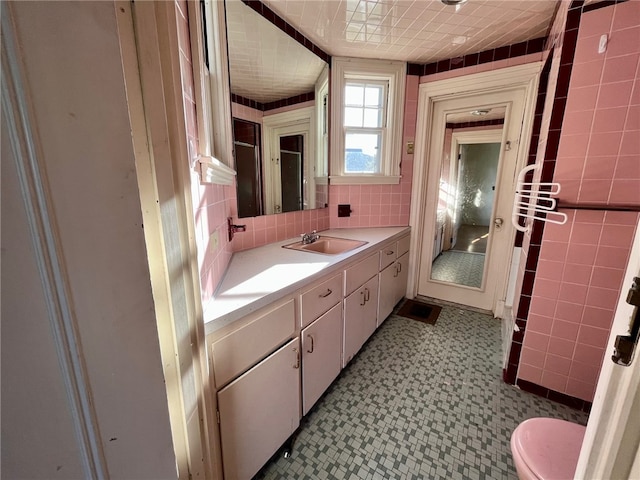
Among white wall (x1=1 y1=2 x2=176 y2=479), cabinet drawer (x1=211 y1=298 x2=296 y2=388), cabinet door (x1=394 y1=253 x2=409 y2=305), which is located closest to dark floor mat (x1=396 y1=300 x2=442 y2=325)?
cabinet door (x1=394 y1=253 x2=409 y2=305)

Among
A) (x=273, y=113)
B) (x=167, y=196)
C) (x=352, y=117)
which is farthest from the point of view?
(x=352, y=117)

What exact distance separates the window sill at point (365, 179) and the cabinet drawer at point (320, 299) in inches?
48.2

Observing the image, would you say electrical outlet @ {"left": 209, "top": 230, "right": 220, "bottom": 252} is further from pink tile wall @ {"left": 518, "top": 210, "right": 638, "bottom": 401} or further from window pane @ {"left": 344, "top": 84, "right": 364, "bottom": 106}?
window pane @ {"left": 344, "top": 84, "right": 364, "bottom": 106}

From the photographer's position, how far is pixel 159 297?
503 millimetres

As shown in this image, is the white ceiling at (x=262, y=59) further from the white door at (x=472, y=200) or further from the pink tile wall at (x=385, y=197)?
the white door at (x=472, y=200)

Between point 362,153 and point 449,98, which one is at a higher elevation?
point 449,98

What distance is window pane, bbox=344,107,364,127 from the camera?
238 cm

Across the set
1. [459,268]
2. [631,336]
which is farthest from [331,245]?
[631,336]

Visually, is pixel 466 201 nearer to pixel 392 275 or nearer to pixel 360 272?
pixel 392 275

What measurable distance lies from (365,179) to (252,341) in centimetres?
197

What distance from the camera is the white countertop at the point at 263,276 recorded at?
876mm

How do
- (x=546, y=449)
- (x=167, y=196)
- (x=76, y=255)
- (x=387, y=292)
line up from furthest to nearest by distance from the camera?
1. (x=387, y=292)
2. (x=546, y=449)
3. (x=167, y=196)
4. (x=76, y=255)

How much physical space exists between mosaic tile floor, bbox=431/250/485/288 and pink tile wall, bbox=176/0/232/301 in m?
2.44

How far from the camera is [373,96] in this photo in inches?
96.4
